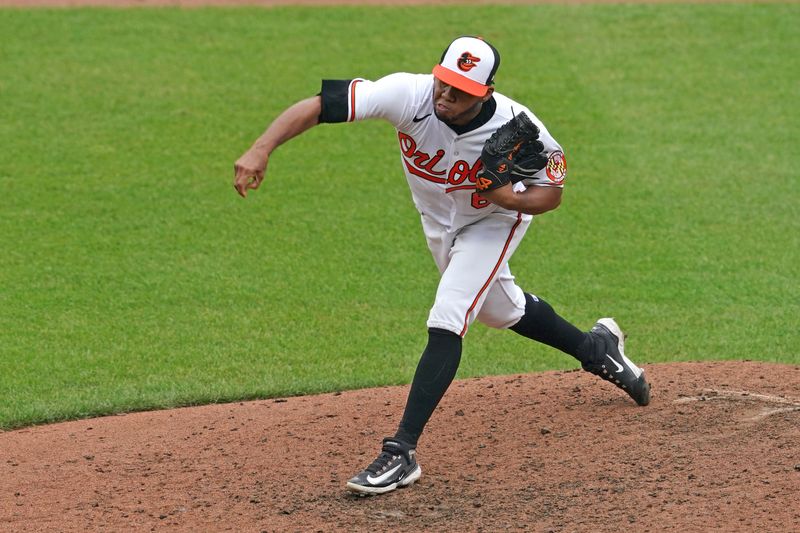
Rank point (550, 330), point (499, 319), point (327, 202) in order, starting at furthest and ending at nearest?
point (327, 202) → point (550, 330) → point (499, 319)

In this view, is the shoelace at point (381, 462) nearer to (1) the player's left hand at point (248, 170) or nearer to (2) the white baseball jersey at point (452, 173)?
(2) the white baseball jersey at point (452, 173)

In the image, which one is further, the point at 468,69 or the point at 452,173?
the point at 452,173

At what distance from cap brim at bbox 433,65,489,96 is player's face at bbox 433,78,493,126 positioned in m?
0.03

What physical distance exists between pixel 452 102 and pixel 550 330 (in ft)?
4.17

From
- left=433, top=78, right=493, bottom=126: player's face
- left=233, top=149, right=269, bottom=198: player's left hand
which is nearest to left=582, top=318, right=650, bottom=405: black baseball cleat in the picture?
left=433, top=78, right=493, bottom=126: player's face

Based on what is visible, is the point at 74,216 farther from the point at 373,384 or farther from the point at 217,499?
the point at 217,499

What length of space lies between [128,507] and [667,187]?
5.83 m

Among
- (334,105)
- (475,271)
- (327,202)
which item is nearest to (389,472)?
(475,271)

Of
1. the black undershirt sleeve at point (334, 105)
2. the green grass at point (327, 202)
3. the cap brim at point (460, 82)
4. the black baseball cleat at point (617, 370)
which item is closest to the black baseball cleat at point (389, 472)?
the black baseball cleat at point (617, 370)

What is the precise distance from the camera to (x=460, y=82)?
185 inches

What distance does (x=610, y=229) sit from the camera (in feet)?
28.7

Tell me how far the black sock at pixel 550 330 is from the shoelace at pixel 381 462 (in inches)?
39.9

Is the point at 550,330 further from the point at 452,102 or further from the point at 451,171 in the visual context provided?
the point at 452,102

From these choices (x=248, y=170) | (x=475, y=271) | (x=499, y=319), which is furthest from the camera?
(x=499, y=319)
